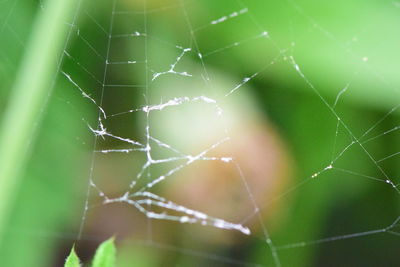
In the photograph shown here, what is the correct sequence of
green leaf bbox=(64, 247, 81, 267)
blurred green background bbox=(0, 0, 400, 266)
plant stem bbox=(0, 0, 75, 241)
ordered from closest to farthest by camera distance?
green leaf bbox=(64, 247, 81, 267) → plant stem bbox=(0, 0, 75, 241) → blurred green background bbox=(0, 0, 400, 266)

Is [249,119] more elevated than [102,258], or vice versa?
[102,258]

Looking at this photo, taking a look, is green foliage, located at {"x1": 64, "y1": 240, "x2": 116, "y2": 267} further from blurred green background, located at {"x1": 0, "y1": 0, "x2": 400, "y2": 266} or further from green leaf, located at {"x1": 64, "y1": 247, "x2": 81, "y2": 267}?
blurred green background, located at {"x1": 0, "y1": 0, "x2": 400, "y2": 266}

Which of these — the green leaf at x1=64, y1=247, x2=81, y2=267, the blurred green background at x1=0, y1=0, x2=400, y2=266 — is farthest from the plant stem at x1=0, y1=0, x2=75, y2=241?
the green leaf at x1=64, y1=247, x2=81, y2=267

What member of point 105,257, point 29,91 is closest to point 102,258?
point 105,257

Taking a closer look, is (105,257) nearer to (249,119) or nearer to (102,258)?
(102,258)

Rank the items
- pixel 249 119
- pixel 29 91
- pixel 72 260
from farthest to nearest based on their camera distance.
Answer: pixel 249 119, pixel 29 91, pixel 72 260

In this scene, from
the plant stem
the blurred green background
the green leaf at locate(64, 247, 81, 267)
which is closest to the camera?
the green leaf at locate(64, 247, 81, 267)

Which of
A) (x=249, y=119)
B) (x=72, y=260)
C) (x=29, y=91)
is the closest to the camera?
(x=72, y=260)

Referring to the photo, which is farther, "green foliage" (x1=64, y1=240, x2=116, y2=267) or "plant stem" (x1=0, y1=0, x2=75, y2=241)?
"plant stem" (x1=0, y1=0, x2=75, y2=241)

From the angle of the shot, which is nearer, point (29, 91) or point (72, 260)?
point (72, 260)

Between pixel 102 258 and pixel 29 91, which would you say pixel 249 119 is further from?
pixel 102 258
